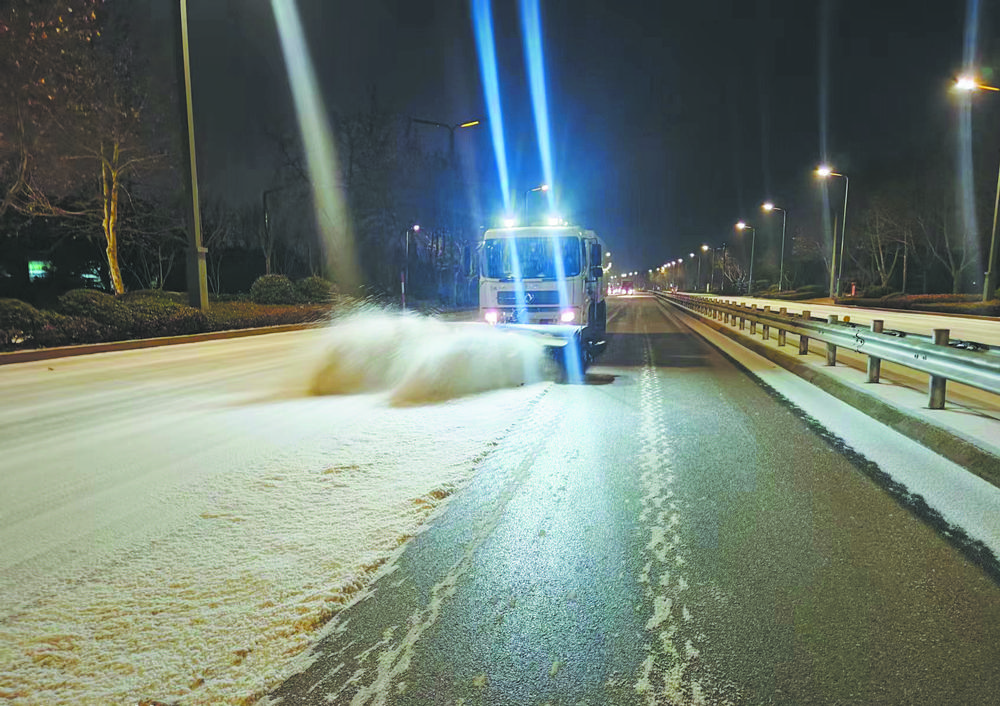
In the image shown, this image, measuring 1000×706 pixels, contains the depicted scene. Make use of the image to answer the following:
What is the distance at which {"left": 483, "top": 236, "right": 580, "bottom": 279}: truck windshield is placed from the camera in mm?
15461

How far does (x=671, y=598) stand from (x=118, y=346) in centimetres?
1764

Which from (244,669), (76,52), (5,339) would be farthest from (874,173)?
(244,669)

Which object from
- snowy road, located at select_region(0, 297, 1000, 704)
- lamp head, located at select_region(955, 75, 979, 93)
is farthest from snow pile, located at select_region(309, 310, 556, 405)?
lamp head, located at select_region(955, 75, 979, 93)

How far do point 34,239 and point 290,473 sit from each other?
48013 mm

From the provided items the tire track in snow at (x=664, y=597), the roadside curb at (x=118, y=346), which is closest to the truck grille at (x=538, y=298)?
the tire track in snow at (x=664, y=597)

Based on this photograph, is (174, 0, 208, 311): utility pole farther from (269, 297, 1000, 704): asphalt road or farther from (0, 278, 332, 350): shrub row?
(269, 297, 1000, 704): asphalt road

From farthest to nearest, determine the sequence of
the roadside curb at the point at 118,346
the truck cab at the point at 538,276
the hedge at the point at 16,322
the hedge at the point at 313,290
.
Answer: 1. the hedge at the point at 313,290
2. the hedge at the point at 16,322
3. the truck cab at the point at 538,276
4. the roadside curb at the point at 118,346

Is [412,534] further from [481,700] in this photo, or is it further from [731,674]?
[731,674]

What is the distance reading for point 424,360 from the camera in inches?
442

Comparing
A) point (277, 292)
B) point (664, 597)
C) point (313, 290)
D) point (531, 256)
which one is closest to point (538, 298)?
point (531, 256)

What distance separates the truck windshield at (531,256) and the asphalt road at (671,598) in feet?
32.3

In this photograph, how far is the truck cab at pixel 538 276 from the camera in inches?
598

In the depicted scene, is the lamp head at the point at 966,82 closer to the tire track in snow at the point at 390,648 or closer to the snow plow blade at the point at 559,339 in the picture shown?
the snow plow blade at the point at 559,339

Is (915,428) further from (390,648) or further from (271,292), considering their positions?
(271,292)
